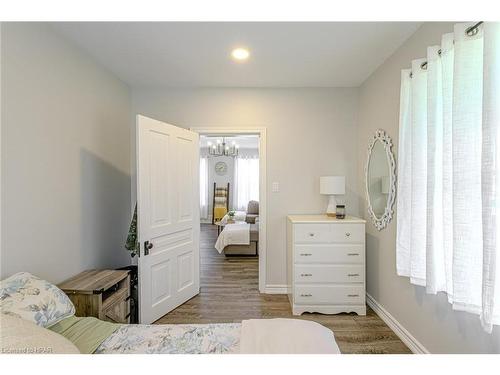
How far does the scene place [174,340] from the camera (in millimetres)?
1182

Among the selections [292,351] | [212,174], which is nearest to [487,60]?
[292,351]

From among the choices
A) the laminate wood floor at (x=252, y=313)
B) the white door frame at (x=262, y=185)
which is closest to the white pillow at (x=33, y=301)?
the laminate wood floor at (x=252, y=313)

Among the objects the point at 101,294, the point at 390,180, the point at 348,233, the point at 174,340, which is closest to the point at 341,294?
the point at 348,233

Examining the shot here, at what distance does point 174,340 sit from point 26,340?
0.60 metres

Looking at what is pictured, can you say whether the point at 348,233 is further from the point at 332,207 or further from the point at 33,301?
the point at 33,301

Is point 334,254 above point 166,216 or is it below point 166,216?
below

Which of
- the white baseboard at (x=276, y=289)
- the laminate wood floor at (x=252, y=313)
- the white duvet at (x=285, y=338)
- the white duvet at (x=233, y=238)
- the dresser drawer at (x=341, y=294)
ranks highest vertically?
the white duvet at (x=285, y=338)

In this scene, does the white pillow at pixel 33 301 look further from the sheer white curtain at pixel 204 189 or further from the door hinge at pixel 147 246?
the sheer white curtain at pixel 204 189

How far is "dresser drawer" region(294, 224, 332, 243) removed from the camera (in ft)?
8.09

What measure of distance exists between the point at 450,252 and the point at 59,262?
8.85 ft

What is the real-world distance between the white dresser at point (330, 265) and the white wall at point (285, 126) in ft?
1.80

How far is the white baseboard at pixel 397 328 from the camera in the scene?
183 centimetres

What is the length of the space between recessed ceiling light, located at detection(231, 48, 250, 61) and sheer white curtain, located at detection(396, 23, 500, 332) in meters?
1.35

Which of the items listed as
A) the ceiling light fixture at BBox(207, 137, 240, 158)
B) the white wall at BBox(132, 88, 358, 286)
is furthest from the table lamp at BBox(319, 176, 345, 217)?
the ceiling light fixture at BBox(207, 137, 240, 158)
